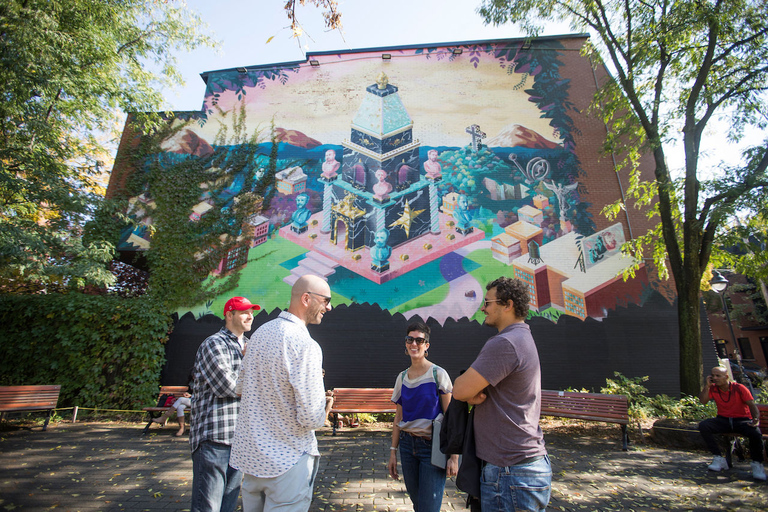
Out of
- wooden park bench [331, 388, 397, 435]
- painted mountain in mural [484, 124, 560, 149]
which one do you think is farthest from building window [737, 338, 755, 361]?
wooden park bench [331, 388, 397, 435]

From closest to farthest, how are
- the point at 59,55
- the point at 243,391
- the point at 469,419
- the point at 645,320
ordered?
1. the point at 243,391
2. the point at 469,419
3. the point at 59,55
4. the point at 645,320

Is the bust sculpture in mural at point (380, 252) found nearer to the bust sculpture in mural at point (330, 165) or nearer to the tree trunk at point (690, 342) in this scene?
the bust sculpture in mural at point (330, 165)

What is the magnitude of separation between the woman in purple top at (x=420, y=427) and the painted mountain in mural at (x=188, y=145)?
11.7m

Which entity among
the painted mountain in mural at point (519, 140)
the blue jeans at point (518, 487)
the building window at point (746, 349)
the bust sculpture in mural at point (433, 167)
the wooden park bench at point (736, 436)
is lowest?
the wooden park bench at point (736, 436)

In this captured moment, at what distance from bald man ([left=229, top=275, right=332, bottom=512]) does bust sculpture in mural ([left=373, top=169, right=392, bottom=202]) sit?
9.90m

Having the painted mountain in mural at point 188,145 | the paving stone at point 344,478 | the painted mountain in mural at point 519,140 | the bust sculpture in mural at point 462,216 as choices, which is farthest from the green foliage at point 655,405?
the painted mountain in mural at point 188,145

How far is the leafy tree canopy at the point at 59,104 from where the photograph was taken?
820cm

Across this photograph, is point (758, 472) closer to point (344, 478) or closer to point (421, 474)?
point (421, 474)

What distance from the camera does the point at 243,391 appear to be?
2.12 m

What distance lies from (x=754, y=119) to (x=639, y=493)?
9.51 meters

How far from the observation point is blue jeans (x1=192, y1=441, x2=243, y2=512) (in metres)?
2.60

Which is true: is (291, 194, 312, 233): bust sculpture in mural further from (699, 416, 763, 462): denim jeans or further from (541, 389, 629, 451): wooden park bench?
(699, 416, 763, 462): denim jeans

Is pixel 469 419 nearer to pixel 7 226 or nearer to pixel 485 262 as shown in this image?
pixel 485 262

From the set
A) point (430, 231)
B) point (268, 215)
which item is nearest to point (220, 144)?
point (268, 215)
